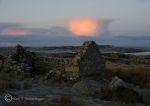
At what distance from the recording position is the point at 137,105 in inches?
669

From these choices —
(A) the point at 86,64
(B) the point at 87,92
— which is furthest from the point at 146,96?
(A) the point at 86,64

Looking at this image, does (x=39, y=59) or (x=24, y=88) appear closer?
(x=24, y=88)

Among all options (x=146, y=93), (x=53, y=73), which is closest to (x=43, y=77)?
(x=53, y=73)

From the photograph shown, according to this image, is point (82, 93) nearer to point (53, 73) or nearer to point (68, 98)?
point (68, 98)

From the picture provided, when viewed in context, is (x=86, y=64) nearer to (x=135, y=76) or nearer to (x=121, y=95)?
(x=135, y=76)

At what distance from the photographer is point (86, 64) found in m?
24.9

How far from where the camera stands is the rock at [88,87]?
20.2 metres

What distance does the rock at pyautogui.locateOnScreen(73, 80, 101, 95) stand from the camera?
66.3 feet

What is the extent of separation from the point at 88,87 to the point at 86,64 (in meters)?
3.83

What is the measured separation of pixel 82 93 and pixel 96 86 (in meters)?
1.88

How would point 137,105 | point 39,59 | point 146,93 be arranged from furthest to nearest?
1. point 39,59
2. point 146,93
3. point 137,105

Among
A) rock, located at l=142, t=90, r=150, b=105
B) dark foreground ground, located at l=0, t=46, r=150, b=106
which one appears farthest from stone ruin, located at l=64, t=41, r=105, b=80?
rock, located at l=142, t=90, r=150, b=105

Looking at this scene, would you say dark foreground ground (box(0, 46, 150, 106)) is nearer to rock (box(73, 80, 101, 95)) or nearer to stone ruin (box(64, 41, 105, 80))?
rock (box(73, 80, 101, 95))

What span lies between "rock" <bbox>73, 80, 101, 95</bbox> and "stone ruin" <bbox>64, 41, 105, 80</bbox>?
207 centimetres
